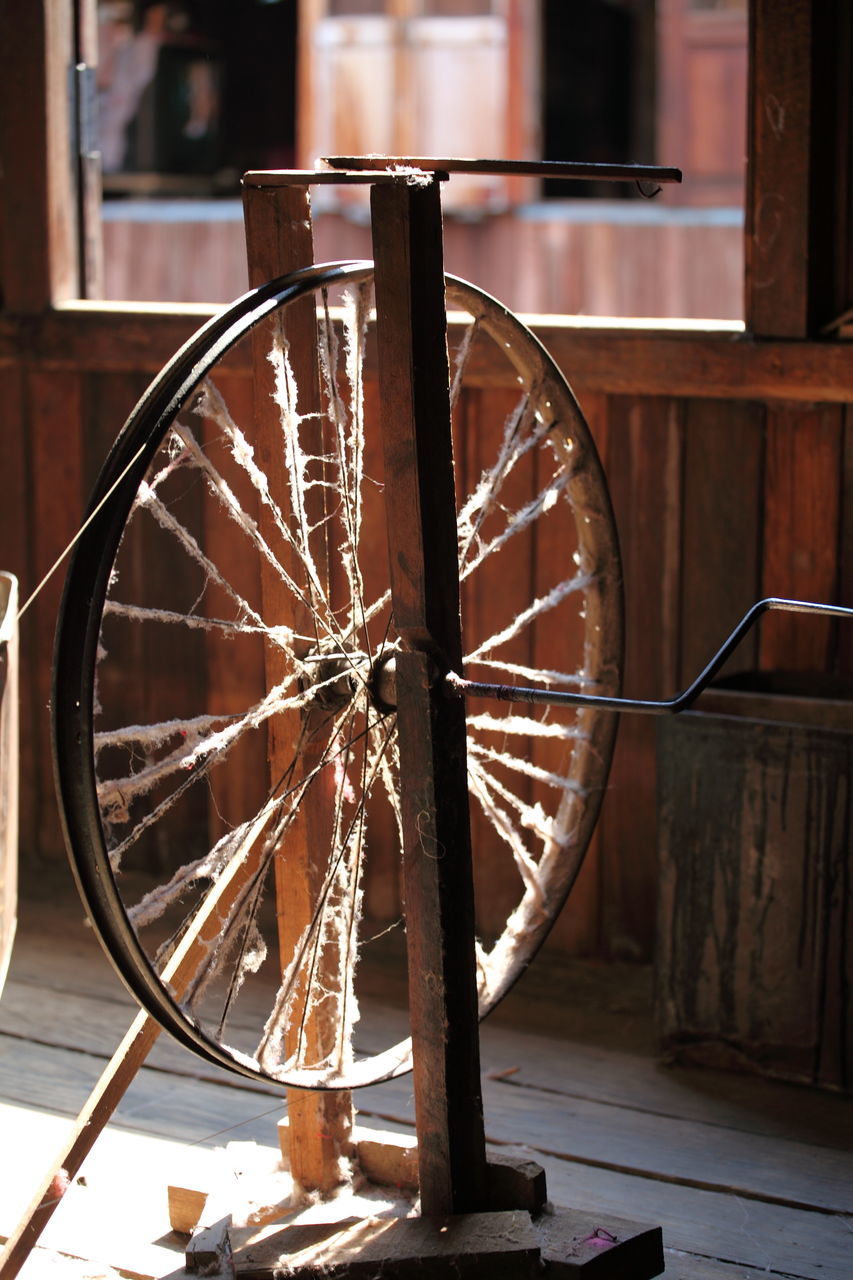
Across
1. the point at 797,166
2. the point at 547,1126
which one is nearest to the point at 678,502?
the point at 797,166

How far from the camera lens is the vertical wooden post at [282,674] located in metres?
1.79

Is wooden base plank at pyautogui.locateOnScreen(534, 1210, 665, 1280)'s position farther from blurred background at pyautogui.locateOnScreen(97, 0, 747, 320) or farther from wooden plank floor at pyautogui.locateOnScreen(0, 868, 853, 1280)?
blurred background at pyautogui.locateOnScreen(97, 0, 747, 320)

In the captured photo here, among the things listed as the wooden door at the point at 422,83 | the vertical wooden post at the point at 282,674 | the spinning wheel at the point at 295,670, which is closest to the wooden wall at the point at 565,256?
the wooden door at the point at 422,83

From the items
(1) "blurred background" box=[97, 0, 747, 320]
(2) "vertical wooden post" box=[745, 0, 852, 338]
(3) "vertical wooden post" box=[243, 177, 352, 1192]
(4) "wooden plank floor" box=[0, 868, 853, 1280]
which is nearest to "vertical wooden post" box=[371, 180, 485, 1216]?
(3) "vertical wooden post" box=[243, 177, 352, 1192]

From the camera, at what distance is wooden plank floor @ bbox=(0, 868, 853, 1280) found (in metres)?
2.05

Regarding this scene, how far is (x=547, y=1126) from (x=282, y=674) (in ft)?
2.90

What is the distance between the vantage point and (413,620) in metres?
1.75

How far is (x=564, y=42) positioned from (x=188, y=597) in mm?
5156

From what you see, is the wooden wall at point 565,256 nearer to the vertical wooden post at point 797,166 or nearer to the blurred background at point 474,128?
the blurred background at point 474,128

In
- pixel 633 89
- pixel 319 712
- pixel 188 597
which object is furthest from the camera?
pixel 633 89

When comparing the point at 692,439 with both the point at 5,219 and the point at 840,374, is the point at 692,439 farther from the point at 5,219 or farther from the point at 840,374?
the point at 5,219

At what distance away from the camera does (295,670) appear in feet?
6.06

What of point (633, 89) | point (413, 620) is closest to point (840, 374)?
point (413, 620)

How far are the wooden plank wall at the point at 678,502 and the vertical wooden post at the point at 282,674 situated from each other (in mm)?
880
